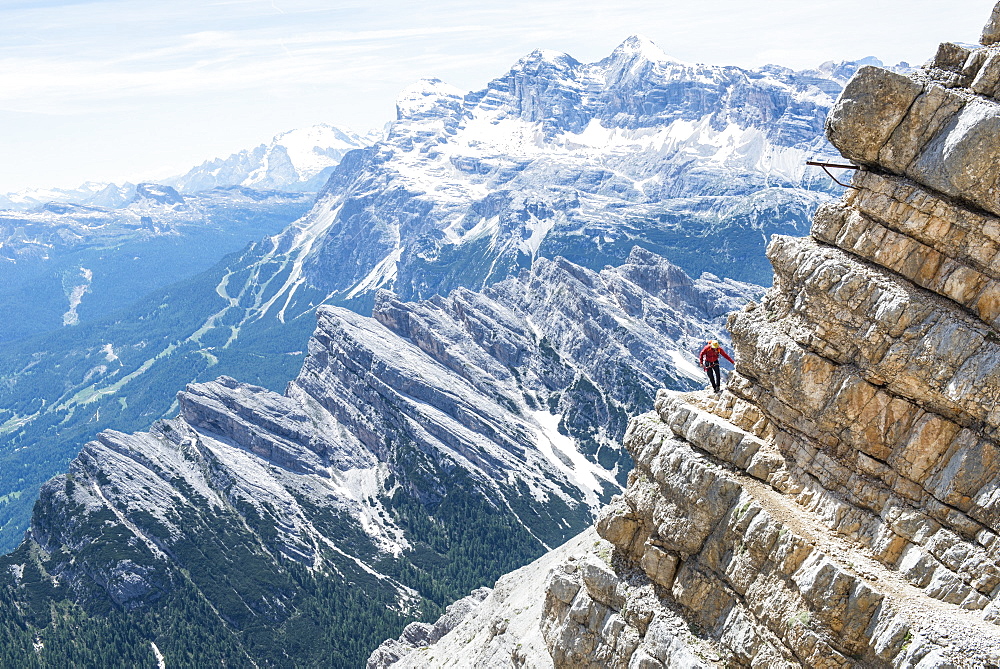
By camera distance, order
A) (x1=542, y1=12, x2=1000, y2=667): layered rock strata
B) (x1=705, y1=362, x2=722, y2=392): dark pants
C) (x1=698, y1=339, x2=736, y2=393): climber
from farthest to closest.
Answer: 1. (x1=698, y1=339, x2=736, y2=393): climber
2. (x1=705, y1=362, x2=722, y2=392): dark pants
3. (x1=542, y1=12, x2=1000, y2=667): layered rock strata

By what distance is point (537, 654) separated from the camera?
67188mm

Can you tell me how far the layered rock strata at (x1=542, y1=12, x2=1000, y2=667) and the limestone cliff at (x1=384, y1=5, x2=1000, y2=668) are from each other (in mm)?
95

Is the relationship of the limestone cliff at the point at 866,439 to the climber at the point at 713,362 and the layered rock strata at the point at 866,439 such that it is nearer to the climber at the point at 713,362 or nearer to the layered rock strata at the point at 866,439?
the layered rock strata at the point at 866,439

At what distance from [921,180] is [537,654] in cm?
4812

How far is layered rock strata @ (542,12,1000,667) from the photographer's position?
120 feet

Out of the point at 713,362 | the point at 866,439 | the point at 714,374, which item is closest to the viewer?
the point at 866,439

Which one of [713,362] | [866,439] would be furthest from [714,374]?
[866,439]

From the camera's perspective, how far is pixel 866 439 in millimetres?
40844

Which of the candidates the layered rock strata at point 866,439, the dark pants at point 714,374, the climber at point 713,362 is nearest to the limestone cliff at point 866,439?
the layered rock strata at point 866,439

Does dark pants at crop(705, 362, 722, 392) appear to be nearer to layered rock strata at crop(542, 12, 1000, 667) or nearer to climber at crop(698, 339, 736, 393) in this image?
climber at crop(698, 339, 736, 393)

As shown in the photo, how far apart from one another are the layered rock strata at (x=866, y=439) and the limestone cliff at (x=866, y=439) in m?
0.09

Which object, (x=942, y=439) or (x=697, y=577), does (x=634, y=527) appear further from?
(x=942, y=439)

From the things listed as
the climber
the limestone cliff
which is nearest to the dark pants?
the climber

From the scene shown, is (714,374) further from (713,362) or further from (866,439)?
(866,439)
